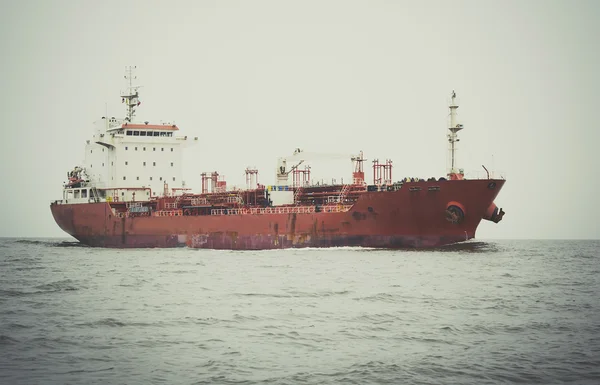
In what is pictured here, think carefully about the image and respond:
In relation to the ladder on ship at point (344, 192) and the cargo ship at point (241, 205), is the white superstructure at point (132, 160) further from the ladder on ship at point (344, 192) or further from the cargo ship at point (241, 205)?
the ladder on ship at point (344, 192)

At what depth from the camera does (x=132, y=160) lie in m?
52.2

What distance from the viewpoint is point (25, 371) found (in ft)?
39.2

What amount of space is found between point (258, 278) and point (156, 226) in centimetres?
2348

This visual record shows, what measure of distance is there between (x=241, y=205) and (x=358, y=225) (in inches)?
407

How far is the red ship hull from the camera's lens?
34188 millimetres

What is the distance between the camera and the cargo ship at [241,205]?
3462 cm

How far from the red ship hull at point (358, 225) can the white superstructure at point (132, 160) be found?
4793 millimetres

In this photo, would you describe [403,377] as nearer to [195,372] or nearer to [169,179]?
[195,372]

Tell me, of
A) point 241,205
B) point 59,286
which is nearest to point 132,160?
point 241,205

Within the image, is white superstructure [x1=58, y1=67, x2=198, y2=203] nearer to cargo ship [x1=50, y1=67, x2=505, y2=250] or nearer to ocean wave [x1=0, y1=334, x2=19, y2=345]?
cargo ship [x1=50, y1=67, x2=505, y2=250]

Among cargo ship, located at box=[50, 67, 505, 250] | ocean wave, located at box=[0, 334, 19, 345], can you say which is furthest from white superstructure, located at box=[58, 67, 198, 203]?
ocean wave, located at box=[0, 334, 19, 345]

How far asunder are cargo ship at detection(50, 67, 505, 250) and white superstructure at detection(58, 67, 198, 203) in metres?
0.08

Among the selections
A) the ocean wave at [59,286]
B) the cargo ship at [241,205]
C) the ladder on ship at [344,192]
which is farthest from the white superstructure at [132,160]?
the ocean wave at [59,286]

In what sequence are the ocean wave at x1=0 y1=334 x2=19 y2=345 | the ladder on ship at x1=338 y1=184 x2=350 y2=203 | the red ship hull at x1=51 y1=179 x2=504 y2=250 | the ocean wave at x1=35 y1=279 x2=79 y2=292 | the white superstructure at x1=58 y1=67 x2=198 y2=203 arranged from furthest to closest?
the white superstructure at x1=58 y1=67 x2=198 y2=203
the ladder on ship at x1=338 y1=184 x2=350 y2=203
the red ship hull at x1=51 y1=179 x2=504 y2=250
the ocean wave at x1=35 y1=279 x2=79 y2=292
the ocean wave at x1=0 y1=334 x2=19 y2=345
